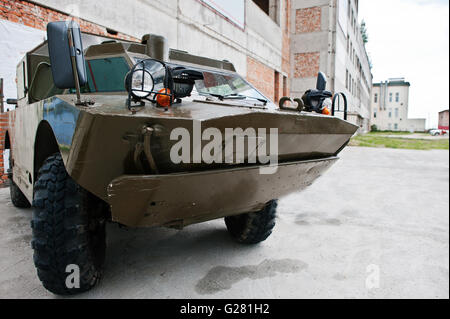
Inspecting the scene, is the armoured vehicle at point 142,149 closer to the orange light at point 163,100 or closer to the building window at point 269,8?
the orange light at point 163,100

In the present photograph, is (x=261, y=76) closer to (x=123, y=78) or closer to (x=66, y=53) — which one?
(x=123, y=78)

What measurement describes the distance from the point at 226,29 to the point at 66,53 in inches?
362

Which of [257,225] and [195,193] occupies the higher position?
[195,193]

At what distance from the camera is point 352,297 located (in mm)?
2133

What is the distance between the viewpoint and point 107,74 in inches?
97.1

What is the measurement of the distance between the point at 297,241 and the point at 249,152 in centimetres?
153

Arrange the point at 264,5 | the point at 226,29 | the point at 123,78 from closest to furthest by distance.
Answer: the point at 123,78 → the point at 226,29 → the point at 264,5

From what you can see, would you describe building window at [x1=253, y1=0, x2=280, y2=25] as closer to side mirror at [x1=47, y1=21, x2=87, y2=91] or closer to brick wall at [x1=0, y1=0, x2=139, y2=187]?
brick wall at [x1=0, y1=0, x2=139, y2=187]

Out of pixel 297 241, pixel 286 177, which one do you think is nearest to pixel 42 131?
pixel 286 177

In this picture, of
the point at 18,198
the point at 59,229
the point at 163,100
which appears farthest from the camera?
the point at 18,198

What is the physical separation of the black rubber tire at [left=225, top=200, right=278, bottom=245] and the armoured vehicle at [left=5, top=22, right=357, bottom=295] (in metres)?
0.47

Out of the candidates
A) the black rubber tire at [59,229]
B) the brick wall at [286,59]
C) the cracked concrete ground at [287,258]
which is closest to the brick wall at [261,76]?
the brick wall at [286,59]

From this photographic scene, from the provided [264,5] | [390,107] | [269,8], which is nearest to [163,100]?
[269,8]
